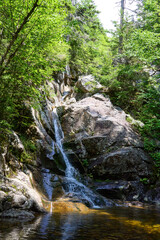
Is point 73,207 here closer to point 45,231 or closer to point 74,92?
point 45,231

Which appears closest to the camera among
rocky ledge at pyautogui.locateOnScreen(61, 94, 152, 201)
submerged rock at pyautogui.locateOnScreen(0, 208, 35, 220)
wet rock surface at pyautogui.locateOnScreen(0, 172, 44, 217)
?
submerged rock at pyautogui.locateOnScreen(0, 208, 35, 220)

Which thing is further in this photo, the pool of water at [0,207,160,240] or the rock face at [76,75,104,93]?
the rock face at [76,75,104,93]

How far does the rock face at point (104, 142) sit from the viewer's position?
10609 millimetres

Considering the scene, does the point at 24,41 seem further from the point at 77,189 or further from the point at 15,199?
the point at 77,189

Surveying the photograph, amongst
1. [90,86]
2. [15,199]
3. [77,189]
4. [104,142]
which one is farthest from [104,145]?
[90,86]

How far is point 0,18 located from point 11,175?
17.8 ft

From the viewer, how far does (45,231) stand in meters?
4.18

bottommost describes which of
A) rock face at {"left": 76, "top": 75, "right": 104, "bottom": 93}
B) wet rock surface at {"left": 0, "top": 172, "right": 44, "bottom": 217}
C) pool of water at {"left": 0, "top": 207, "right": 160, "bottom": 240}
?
pool of water at {"left": 0, "top": 207, "right": 160, "bottom": 240}

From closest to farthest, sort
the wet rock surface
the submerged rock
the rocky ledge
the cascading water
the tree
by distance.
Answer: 1. the submerged rock
2. the wet rock surface
3. the tree
4. the cascading water
5. the rocky ledge

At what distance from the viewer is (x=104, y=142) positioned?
37.8 ft

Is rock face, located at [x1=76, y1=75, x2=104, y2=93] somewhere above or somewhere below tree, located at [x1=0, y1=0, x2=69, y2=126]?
above

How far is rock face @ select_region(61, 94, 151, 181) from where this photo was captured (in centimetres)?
1061

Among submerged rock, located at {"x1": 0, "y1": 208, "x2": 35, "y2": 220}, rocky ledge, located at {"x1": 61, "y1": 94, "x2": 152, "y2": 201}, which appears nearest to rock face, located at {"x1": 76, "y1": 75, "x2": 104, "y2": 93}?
rocky ledge, located at {"x1": 61, "y1": 94, "x2": 152, "y2": 201}

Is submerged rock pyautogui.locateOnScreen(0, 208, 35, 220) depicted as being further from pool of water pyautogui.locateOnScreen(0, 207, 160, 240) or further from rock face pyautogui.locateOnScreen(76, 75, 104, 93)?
rock face pyautogui.locateOnScreen(76, 75, 104, 93)
